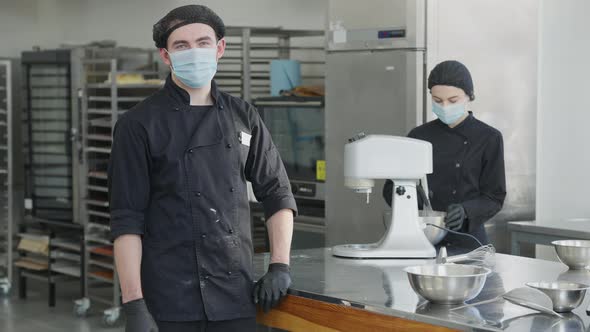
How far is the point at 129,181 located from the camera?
8.98 ft

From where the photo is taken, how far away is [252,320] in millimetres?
2869

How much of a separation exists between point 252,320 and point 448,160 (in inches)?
58.5

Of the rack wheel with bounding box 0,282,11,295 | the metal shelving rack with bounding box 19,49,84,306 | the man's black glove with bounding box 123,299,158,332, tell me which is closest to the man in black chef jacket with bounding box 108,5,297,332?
the man's black glove with bounding box 123,299,158,332

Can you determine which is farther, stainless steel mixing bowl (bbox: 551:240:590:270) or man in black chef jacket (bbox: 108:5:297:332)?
stainless steel mixing bowl (bbox: 551:240:590:270)

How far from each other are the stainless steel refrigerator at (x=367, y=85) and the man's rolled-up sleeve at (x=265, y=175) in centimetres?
222

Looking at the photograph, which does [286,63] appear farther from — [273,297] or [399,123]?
[273,297]

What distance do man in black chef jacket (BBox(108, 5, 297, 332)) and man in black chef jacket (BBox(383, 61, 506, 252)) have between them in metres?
1.34

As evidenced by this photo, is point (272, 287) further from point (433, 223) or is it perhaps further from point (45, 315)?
point (45, 315)

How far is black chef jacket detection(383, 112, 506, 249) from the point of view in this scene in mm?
3951

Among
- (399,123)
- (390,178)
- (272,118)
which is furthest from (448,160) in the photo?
(272,118)

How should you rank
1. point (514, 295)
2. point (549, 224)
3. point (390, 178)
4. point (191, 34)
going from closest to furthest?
point (514, 295) → point (191, 34) → point (390, 178) → point (549, 224)

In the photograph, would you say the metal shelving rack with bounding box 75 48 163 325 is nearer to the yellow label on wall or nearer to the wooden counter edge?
the yellow label on wall

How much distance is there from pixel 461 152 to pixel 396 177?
0.71 m

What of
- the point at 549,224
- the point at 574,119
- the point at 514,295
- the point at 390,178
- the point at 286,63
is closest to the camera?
the point at 514,295
